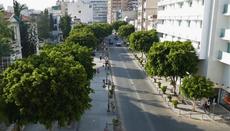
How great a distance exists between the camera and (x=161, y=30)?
56.9 meters

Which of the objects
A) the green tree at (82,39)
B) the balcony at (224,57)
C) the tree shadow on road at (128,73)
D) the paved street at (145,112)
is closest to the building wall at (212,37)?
the balcony at (224,57)

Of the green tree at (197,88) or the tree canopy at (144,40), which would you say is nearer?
the green tree at (197,88)

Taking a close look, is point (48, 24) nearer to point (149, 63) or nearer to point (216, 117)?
point (149, 63)

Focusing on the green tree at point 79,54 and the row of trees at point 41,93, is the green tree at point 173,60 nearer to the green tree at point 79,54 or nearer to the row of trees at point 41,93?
the green tree at point 79,54

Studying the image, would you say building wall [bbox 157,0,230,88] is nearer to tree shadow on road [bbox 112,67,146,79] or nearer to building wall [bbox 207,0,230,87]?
building wall [bbox 207,0,230,87]

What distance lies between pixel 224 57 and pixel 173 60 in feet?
17.4

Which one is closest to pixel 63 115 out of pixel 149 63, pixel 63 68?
pixel 63 68

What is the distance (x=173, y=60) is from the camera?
34.2m

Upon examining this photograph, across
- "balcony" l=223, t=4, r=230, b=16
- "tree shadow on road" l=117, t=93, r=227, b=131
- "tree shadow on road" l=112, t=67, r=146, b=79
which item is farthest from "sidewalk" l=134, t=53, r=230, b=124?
"tree shadow on road" l=112, t=67, r=146, b=79

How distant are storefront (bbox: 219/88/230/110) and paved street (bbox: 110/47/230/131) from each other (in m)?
5.12

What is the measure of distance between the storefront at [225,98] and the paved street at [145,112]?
16.8ft

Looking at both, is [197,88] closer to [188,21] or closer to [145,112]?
[145,112]

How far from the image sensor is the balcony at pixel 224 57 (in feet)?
103

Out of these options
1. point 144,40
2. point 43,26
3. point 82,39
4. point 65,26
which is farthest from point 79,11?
point 82,39
